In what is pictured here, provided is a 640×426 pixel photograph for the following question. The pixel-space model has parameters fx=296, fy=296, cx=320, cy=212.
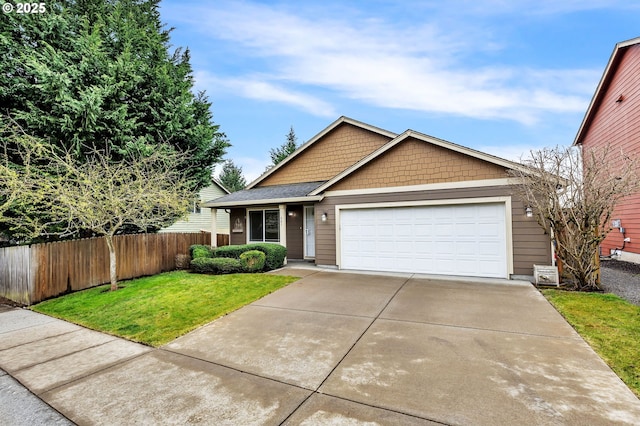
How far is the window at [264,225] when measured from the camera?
12820mm

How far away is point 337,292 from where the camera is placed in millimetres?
6992

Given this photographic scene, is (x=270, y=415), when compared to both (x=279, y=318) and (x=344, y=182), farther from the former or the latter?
(x=344, y=182)

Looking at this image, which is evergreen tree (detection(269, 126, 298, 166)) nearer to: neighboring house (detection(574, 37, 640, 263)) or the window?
the window

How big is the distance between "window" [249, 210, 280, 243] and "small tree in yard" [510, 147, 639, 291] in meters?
8.97

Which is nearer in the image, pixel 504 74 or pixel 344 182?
pixel 344 182

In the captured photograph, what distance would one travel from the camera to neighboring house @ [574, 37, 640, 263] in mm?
10508

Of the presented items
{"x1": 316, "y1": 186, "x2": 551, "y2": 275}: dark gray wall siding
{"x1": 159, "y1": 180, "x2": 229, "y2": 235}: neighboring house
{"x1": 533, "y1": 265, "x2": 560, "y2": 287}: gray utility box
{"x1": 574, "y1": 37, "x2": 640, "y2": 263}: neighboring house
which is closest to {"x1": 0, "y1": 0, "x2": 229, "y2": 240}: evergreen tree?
{"x1": 159, "y1": 180, "x2": 229, "y2": 235}: neighboring house

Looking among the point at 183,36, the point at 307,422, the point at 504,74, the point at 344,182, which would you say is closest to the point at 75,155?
the point at 183,36

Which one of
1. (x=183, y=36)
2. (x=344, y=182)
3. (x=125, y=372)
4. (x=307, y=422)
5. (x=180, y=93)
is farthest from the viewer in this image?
(x=183, y=36)

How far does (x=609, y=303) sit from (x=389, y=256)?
506 centimetres

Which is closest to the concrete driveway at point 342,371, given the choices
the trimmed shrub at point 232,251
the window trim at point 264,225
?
the trimmed shrub at point 232,251

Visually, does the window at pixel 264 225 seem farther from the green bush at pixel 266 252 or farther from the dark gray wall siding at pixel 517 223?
the dark gray wall siding at pixel 517 223

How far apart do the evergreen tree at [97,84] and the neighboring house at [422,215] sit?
14.7 ft

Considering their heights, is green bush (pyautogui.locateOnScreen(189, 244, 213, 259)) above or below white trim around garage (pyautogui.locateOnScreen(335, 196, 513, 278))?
below
